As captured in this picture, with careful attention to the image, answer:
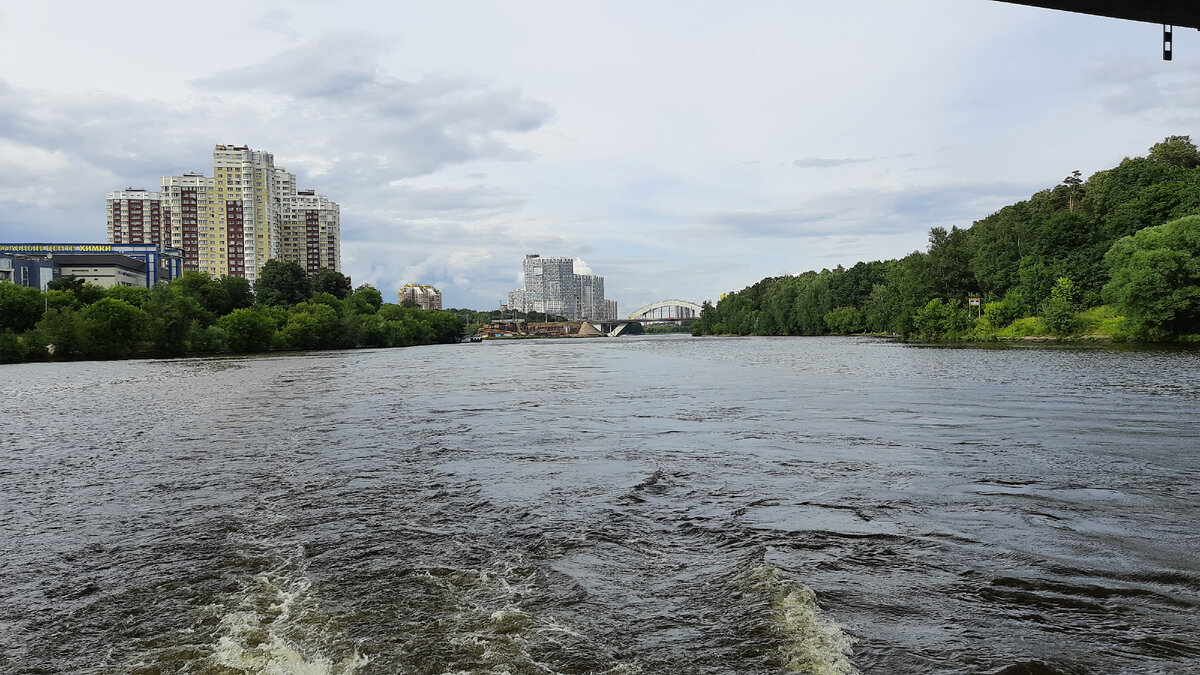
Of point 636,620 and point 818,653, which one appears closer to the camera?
point 818,653

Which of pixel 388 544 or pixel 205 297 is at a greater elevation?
pixel 205 297

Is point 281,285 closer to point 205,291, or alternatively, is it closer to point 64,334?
point 205,291

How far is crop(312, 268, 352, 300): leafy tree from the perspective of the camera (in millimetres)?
161000

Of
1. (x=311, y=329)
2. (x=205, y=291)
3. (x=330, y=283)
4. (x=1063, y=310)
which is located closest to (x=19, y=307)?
(x=205, y=291)

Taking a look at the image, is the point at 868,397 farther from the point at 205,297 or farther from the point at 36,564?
the point at 205,297

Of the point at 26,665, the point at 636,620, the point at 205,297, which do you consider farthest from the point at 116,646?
the point at 205,297

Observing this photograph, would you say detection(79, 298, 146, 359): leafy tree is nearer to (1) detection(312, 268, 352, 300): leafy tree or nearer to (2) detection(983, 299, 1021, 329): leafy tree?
(1) detection(312, 268, 352, 300): leafy tree

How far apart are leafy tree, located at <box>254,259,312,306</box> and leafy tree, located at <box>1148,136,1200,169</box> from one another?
451ft

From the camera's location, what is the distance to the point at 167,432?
802 inches

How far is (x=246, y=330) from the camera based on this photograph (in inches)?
3863

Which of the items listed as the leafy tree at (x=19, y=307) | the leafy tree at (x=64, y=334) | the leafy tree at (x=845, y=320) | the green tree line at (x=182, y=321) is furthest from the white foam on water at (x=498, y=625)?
the leafy tree at (x=845, y=320)

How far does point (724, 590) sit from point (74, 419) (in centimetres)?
2572

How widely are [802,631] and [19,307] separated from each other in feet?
377

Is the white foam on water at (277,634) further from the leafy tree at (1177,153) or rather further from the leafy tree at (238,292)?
the leafy tree at (238,292)
